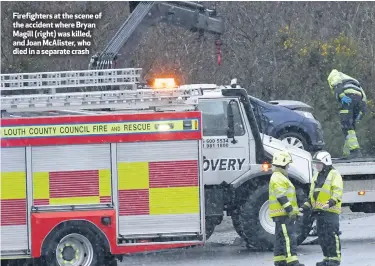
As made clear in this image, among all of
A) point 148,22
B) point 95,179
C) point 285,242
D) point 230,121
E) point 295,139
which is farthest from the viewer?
point 295,139

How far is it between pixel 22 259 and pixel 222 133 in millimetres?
3200

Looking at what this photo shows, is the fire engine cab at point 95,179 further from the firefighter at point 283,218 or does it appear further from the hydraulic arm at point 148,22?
the hydraulic arm at point 148,22

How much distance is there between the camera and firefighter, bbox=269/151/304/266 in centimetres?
1091

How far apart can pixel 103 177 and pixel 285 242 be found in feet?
8.05

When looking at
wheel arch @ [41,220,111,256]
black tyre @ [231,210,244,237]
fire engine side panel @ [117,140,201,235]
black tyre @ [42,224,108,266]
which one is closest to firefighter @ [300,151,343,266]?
fire engine side panel @ [117,140,201,235]

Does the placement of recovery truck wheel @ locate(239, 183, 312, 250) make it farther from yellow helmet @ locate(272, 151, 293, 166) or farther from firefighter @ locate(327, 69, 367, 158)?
firefighter @ locate(327, 69, 367, 158)

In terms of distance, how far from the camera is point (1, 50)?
64.4 ft

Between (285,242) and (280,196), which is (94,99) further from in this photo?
(285,242)

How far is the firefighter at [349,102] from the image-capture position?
15.3 metres

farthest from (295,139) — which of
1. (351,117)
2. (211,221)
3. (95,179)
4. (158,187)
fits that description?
(95,179)

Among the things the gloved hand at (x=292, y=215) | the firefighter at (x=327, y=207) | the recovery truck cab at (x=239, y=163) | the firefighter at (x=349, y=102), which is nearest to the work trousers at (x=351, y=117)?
the firefighter at (x=349, y=102)

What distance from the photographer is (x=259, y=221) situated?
1315cm

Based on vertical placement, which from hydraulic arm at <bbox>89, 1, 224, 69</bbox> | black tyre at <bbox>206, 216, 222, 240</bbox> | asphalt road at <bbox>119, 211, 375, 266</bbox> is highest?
hydraulic arm at <bbox>89, 1, 224, 69</bbox>

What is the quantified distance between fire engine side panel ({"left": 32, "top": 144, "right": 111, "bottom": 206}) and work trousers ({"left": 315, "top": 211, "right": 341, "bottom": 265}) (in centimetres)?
268
